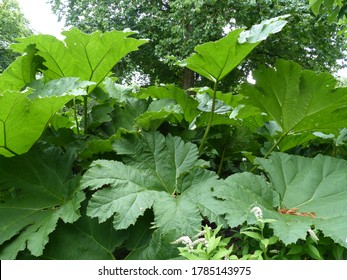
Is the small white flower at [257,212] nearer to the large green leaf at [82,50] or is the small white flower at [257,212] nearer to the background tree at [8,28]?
the large green leaf at [82,50]

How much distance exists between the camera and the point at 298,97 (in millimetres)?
1219

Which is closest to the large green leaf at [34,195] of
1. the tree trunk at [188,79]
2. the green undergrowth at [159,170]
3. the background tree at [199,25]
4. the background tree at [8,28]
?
the green undergrowth at [159,170]

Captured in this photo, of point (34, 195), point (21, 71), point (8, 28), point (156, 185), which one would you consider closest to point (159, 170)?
point (156, 185)

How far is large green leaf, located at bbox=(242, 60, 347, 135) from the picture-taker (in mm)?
1166

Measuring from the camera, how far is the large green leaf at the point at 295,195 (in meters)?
0.87

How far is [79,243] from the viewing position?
111cm

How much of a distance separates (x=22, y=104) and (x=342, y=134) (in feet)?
3.87

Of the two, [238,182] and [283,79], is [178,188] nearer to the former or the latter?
[238,182]

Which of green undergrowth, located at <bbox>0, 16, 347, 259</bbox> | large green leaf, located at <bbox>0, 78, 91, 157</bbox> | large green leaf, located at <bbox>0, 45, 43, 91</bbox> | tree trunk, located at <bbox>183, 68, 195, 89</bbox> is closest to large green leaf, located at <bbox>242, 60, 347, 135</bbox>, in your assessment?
green undergrowth, located at <bbox>0, 16, 347, 259</bbox>

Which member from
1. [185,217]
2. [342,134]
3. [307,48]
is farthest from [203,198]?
[307,48]

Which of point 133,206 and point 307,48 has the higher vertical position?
point 133,206

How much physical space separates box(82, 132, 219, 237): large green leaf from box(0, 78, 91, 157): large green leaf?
228 mm

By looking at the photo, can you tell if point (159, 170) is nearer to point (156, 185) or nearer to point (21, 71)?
point (156, 185)
